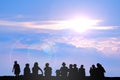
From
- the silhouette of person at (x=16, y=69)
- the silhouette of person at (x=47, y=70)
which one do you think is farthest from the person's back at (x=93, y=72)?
the silhouette of person at (x=16, y=69)

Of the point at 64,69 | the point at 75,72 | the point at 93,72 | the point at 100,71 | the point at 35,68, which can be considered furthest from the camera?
the point at 35,68

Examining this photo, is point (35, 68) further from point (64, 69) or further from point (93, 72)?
point (93, 72)

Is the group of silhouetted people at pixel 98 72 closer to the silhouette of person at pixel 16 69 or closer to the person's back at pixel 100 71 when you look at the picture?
the person's back at pixel 100 71

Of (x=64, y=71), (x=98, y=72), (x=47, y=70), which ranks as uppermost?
(x=47, y=70)

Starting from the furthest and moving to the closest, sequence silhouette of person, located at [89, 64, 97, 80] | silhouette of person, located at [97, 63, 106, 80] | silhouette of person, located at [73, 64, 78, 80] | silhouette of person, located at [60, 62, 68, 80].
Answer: silhouette of person, located at [60, 62, 68, 80] < silhouette of person, located at [73, 64, 78, 80] < silhouette of person, located at [89, 64, 97, 80] < silhouette of person, located at [97, 63, 106, 80]

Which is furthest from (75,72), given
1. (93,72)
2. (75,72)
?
(93,72)

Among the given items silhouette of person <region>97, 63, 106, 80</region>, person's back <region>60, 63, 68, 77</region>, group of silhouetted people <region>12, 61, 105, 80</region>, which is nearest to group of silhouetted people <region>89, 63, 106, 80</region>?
silhouette of person <region>97, 63, 106, 80</region>

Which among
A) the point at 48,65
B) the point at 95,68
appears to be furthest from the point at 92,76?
the point at 48,65

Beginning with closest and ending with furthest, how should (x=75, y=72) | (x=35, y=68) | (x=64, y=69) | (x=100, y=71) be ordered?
(x=100, y=71)
(x=75, y=72)
(x=64, y=69)
(x=35, y=68)

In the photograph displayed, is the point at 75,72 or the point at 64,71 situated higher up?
the point at 64,71

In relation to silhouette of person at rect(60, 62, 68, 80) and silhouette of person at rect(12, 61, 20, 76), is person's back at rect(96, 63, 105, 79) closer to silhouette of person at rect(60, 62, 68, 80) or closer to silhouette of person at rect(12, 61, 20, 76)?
silhouette of person at rect(60, 62, 68, 80)

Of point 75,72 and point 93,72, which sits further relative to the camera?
point 75,72

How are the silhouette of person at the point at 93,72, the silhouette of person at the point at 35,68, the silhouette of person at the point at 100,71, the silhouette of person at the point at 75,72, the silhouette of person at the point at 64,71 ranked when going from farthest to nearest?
the silhouette of person at the point at 35,68
the silhouette of person at the point at 64,71
the silhouette of person at the point at 75,72
the silhouette of person at the point at 93,72
the silhouette of person at the point at 100,71

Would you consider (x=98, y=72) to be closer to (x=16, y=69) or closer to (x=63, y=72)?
(x=63, y=72)
